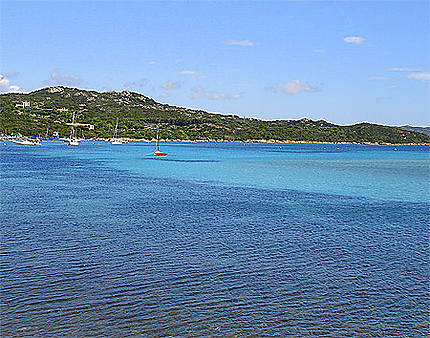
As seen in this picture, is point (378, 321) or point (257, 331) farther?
point (378, 321)

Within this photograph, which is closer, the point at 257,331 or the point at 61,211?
the point at 257,331

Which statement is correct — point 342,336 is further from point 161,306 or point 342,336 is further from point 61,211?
point 61,211

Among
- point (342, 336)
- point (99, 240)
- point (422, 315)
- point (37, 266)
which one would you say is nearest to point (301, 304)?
point (342, 336)

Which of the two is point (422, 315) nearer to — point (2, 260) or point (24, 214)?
point (2, 260)

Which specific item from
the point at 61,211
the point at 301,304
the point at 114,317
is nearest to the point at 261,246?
the point at 301,304

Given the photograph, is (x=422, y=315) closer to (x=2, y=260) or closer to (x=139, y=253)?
(x=139, y=253)

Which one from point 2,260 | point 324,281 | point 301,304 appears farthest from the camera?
point 2,260

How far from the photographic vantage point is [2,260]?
56.5ft

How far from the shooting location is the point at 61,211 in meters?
28.4

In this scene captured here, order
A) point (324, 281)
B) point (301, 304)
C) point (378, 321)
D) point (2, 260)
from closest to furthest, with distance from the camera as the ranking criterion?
point (378, 321) → point (301, 304) → point (324, 281) → point (2, 260)

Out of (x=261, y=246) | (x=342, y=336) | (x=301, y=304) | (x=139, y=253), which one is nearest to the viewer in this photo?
(x=342, y=336)

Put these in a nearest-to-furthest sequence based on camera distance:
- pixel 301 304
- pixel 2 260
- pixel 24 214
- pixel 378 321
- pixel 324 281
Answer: pixel 378 321
pixel 301 304
pixel 324 281
pixel 2 260
pixel 24 214

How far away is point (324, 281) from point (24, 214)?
17325 millimetres

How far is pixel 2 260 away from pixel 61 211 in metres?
11.2
